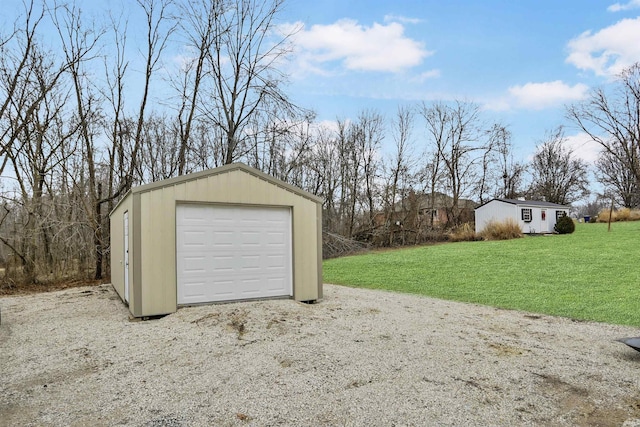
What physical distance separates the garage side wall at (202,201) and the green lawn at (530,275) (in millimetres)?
3354

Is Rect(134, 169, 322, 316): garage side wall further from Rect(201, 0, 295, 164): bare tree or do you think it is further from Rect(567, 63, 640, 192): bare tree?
Rect(567, 63, 640, 192): bare tree

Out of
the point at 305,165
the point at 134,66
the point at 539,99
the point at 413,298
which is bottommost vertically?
the point at 413,298

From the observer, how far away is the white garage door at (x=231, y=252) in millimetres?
6301

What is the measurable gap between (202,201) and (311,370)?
12.0 feet

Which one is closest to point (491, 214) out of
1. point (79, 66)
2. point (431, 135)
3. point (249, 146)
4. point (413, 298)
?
point (431, 135)

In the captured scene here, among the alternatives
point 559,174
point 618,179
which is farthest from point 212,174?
point 618,179

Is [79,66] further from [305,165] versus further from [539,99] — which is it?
[539,99]

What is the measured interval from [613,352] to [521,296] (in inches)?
150

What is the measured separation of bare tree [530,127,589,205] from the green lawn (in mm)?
14521

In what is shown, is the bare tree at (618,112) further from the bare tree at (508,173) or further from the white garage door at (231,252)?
the white garage door at (231,252)

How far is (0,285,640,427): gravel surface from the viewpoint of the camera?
2.88m

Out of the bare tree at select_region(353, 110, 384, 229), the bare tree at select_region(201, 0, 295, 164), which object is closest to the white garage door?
the bare tree at select_region(201, 0, 295, 164)

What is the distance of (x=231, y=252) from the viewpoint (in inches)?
262

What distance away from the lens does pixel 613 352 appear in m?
4.33
